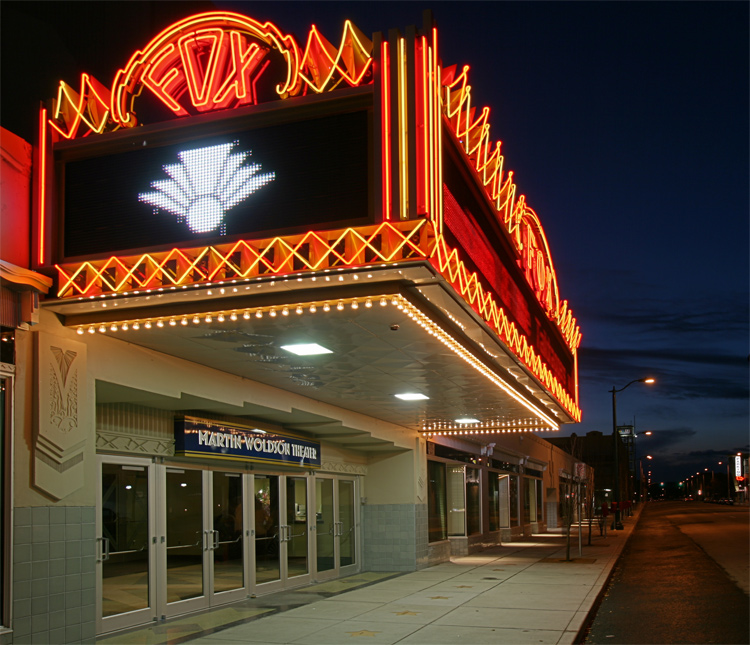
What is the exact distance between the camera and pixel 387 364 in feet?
41.1

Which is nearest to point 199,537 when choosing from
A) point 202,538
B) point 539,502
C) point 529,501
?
point 202,538

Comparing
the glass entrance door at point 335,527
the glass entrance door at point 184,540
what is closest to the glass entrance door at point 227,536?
the glass entrance door at point 184,540

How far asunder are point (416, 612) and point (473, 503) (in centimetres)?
1458

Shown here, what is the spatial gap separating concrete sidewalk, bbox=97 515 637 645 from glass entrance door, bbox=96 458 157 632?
340 mm

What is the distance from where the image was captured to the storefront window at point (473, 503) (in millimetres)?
27156

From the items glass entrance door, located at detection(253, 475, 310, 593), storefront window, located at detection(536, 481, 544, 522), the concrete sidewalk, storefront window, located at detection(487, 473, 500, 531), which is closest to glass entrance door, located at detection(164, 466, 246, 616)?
the concrete sidewalk

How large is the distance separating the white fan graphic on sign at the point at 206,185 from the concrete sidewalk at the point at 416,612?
5.93 m

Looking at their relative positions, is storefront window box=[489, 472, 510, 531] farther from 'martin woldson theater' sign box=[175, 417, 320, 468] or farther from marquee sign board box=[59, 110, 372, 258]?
marquee sign board box=[59, 110, 372, 258]

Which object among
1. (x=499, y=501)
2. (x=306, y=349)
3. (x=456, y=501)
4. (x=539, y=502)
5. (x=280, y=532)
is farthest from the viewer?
(x=539, y=502)

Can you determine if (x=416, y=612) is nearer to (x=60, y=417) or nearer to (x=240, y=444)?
(x=240, y=444)

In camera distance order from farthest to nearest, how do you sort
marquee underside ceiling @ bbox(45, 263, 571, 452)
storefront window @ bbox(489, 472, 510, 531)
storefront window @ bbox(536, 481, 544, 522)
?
storefront window @ bbox(536, 481, 544, 522), storefront window @ bbox(489, 472, 510, 531), marquee underside ceiling @ bbox(45, 263, 571, 452)

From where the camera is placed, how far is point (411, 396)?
16.2 metres

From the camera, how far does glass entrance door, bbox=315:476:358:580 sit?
62.7ft

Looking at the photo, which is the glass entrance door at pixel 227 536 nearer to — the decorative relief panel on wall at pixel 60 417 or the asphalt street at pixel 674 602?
the decorative relief panel on wall at pixel 60 417
